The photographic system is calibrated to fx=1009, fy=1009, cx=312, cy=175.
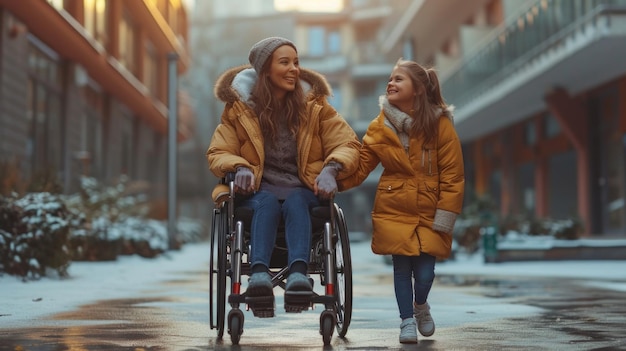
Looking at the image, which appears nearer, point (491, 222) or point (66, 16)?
point (491, 222)

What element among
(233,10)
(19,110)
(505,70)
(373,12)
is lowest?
(19,110)

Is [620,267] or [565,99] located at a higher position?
[565,99]

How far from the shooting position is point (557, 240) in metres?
19.0

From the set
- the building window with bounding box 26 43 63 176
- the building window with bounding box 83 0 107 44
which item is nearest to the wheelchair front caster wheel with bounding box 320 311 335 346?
the building window with bounding box 26 43 63 176

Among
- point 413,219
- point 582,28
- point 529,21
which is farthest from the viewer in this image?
point 529,21

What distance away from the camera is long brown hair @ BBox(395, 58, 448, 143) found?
588 centimetres

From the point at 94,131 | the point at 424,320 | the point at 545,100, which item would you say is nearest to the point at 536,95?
the point at 545,100

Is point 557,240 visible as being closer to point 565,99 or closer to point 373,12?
point 565,99

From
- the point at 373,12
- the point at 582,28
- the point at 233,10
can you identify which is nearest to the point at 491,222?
the point at 582,28

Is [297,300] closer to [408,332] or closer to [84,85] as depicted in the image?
[408,332]

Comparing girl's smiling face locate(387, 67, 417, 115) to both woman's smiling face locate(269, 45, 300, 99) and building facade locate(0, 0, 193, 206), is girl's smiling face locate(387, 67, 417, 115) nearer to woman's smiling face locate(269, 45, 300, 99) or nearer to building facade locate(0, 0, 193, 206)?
woman's smiling face locate(269, 45, 300, 99)

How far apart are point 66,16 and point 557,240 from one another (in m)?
10.3

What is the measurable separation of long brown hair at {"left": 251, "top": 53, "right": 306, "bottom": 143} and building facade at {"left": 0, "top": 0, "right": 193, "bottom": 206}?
7.97 meters

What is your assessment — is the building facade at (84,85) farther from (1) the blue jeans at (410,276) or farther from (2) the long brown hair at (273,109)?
(1) the blue jeans at (410,276)
